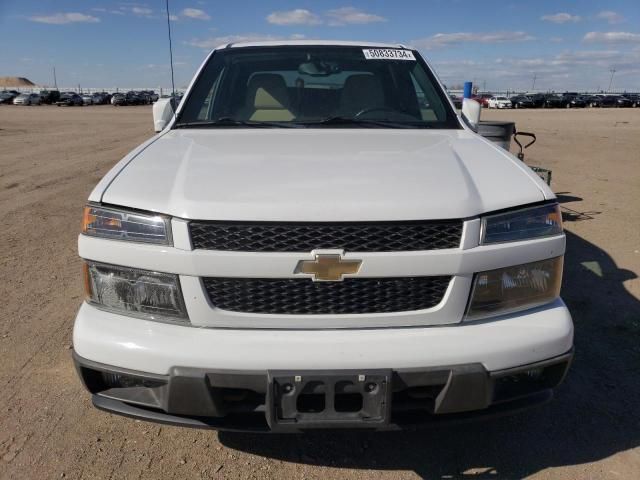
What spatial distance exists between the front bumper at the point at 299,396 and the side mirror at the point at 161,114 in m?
1.81

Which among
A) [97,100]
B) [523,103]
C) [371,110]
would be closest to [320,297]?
[371,110]

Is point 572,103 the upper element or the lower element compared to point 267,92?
lower

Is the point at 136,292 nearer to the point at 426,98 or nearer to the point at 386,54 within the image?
the point at 426,98

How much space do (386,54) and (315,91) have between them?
611 mm

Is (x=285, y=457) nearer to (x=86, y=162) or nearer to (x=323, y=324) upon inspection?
(x=323, y=324)

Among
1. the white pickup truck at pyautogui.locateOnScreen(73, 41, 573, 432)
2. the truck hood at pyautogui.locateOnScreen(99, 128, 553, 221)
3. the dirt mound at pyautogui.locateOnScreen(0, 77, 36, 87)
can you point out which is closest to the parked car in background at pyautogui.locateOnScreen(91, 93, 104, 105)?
the truck hood at pyautogui.locateOnScreen(99, 128, 553, 221)

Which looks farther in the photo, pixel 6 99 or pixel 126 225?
pixel 6 99

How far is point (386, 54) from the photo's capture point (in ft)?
12.2

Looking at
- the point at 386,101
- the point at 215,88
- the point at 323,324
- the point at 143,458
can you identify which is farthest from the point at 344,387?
the point at 215,88

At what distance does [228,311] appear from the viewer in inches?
79.4

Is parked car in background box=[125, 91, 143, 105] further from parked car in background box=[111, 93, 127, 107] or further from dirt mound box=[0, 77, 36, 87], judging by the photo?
dirt mound box=[0, 77, 36, 87]

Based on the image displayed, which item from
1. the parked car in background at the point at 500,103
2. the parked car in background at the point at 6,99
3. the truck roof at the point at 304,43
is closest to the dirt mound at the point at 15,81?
the parked car in background at the point at 6,99

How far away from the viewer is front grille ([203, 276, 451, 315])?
1.99 meters

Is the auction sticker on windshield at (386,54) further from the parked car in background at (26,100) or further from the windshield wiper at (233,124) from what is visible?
A: the parked car in background at (26,100)
